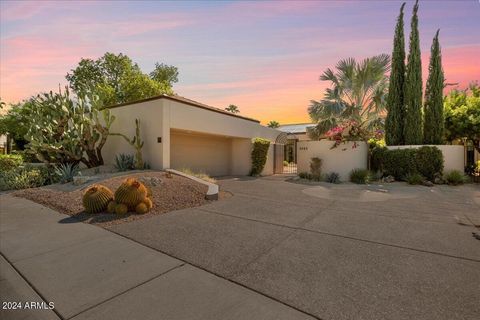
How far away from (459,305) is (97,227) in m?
5.59

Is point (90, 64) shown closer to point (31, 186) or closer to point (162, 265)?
point (31, 186)

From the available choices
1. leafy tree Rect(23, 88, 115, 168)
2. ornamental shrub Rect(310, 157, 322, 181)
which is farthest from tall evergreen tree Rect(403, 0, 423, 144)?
leafy tree Rect(23, 88, 115, 168)

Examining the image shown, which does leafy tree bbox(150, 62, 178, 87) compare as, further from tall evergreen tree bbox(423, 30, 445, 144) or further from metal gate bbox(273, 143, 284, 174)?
tall evergreen tree bbox(423, 30, 445, 144)

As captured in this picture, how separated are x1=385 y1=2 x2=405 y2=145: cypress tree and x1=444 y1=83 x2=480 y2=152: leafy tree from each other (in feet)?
8.45

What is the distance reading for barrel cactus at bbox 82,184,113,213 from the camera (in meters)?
5.91

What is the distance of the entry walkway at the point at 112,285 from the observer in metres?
2.36

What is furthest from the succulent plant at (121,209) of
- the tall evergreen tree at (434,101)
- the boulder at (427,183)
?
the tall evergreen tree at (434,101)

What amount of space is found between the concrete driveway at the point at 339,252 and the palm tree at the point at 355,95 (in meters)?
10.7

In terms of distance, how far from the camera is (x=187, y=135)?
1404 centimetres

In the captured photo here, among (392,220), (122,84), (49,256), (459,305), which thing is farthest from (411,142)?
(122,84)

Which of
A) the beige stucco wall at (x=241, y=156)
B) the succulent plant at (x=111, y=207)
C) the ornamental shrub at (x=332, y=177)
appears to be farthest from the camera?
the beige stucco wall at (x=241, y=156)

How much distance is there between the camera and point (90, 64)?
25.3 m

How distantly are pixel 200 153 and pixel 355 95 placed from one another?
11241mm

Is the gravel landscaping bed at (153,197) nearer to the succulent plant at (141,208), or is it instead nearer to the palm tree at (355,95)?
the succulent plant at (141,208)
